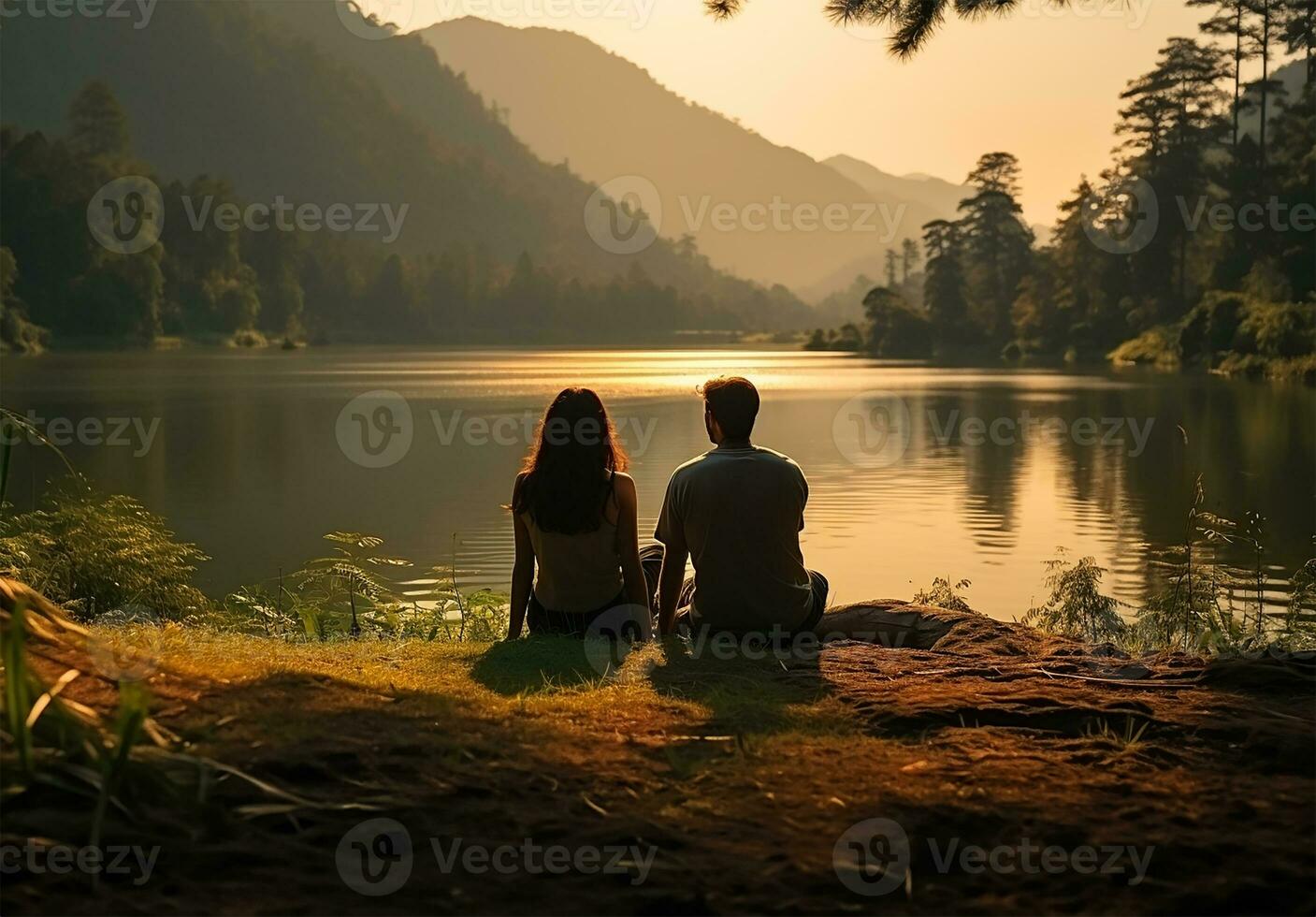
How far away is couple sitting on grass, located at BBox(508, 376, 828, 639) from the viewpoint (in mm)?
4969

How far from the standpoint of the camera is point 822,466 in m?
22.3

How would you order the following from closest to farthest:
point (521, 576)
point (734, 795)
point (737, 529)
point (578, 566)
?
point (734, 795) < point (737, 529) < point (578, 566) < point (521, 576)

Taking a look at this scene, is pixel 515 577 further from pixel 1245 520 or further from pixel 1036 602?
pixel 1245 520

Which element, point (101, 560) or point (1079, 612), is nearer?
point (101, 560)

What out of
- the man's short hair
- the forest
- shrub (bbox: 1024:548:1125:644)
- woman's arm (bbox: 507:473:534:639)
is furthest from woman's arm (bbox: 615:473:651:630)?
the forest

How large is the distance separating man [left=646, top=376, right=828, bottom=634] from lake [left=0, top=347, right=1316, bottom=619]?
5279 mm

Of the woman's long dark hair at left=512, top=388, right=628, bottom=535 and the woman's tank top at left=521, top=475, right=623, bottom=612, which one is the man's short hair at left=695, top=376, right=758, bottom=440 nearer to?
the woman's long dark hair at left=512, top=388, right=628, bottom=535

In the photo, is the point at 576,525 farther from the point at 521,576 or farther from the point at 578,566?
Result: the point at 521,576

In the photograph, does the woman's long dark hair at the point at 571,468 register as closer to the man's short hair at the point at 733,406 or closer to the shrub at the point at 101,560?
the man's short hair at the point at 733,406

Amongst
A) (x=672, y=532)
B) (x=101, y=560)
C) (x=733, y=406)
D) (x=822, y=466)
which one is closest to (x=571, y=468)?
(x=672, y=532)

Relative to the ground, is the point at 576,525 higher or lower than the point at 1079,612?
higher

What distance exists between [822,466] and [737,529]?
17.5 m

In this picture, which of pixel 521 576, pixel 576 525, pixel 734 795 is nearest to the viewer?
pixel 734 795

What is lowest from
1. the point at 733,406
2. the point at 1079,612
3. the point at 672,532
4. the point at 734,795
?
the point at 1079,612
